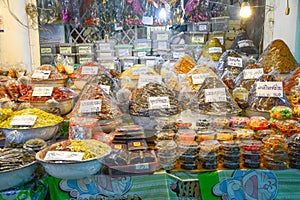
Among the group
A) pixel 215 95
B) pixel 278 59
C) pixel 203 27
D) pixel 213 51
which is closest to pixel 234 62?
pixel 278 59

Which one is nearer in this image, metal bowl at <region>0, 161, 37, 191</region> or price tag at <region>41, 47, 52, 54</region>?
metal bowl at <region>0, 161, 37, 191</region>

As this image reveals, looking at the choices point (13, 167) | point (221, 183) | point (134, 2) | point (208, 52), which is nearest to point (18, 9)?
point (134, 2)

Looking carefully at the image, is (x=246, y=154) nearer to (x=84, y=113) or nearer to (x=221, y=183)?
(x=221, y=183)

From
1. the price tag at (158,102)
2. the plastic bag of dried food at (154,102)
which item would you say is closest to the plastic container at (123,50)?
the plastic bag of dried food at (154,102)

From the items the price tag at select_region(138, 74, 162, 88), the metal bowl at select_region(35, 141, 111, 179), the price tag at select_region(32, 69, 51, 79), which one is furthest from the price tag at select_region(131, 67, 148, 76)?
the metal bowl at select_region(35, 141, 111, 179)

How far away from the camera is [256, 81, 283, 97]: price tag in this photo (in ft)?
5.63

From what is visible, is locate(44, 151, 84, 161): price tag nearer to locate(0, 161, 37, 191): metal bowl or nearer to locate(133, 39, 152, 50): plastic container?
locate(0, 161, 37, 191): metal bowl

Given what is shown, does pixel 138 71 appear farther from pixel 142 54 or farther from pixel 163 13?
pixel 163 13

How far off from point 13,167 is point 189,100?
1.11 meters

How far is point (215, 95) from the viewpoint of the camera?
170 cm

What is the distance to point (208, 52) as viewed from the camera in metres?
3.03

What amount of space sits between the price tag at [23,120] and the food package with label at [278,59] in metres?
1.73

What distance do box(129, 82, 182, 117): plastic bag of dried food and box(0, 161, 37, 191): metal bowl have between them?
2.02ft

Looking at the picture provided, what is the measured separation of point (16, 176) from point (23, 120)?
0.37m
